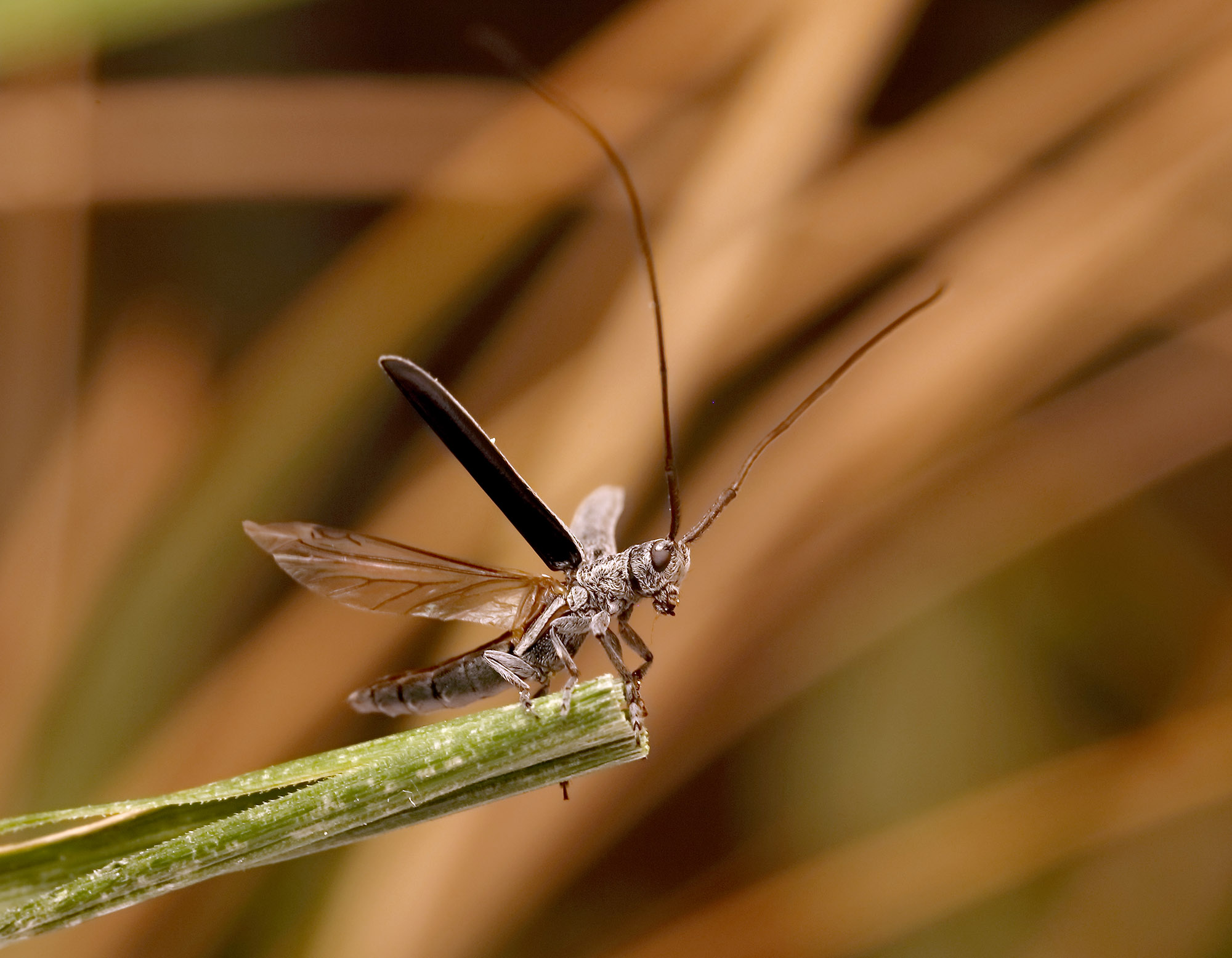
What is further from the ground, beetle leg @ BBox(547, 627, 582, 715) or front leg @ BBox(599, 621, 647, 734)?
beetle leg @ BBox(547, 627, 582, 715)

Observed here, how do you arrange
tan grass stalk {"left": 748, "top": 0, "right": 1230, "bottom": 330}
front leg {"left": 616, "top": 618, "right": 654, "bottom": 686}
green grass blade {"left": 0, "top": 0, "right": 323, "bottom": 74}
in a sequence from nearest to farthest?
1. front leg {"left": 616, "top": 618, "right": 654, "bottom": 686}
2. green grass blade {"left": 0, "top": 0, "right": 323, "bottom": 74}
3. tan grass stalk {"left": 748, "top": 0, "right": 1230, "bottom": 330}

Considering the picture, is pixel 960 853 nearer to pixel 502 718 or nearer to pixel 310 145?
pixel 502 718

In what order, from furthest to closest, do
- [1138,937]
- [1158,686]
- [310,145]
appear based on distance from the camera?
[310,145]
[1158,686]
[1138,937]

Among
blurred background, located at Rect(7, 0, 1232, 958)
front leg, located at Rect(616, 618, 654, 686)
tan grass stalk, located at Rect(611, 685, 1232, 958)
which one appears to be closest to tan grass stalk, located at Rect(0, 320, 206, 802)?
blurred background, located at Rect(7, 0, 1232, 958)

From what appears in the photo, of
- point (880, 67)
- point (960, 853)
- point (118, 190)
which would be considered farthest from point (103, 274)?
point (960, 853)

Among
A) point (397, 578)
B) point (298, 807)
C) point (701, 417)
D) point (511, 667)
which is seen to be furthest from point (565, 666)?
point (701, 417)

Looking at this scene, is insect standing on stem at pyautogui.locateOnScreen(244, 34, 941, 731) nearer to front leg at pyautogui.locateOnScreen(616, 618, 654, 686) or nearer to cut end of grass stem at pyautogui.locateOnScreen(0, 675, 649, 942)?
front leg at pyautogui.locateOnScreen(616, 618, 654, 686)

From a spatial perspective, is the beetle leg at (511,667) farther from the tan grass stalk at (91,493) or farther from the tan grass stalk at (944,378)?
the tan grass stalk at (91,493)
